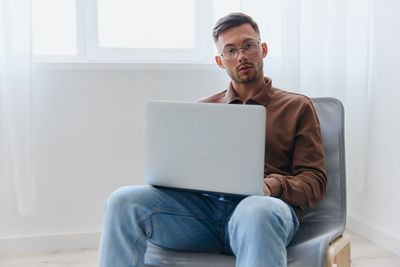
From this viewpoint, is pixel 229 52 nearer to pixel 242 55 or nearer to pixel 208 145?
pixel 242 55

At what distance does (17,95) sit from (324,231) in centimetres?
141

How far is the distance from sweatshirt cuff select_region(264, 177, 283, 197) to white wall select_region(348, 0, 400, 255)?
992mm

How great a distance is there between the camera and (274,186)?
1.16 m

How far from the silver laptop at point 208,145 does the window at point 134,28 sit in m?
1.19

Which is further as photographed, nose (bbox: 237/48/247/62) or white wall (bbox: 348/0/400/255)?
white wall (bbox: 348/0/400/255)

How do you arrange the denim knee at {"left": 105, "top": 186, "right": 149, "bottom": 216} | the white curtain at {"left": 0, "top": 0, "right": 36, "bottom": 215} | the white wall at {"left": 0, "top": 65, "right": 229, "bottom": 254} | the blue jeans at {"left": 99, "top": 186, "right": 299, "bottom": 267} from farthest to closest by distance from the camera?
the white wall at {"left": 0, "top": 65, "right": 229, "bottom": 254}
the white curtain at {"left": 0, "top": 0, "right": 36, "bottom": 215}
the denim knee at {"left": 105, "top": 186, "right": 149, "bottom": 216}
the blue jeans at {"left": 99, "top": 186, "right": 299, "bottom": 267}

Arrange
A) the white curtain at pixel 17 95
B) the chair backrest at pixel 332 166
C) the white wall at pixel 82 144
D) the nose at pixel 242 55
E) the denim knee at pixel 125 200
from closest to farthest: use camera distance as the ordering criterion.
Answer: the denim knee at pixel 125 200 → the chair backrest at pixel 332 166 → the nose at pixel 242 55 → the white curtain at pixel 17 95 → the white wall at pixel 82 144

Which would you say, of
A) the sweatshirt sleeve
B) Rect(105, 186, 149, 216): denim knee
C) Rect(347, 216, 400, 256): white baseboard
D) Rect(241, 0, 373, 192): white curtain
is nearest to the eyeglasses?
the sweatshirt sleeve

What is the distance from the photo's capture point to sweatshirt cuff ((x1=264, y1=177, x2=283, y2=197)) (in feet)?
3.79

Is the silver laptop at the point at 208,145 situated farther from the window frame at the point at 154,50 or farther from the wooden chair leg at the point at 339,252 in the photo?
the window frame at the point at 154,50

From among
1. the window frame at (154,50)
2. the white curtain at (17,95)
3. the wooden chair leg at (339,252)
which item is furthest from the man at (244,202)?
the white curtain at (17,95)

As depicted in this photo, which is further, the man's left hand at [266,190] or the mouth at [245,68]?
Answer: the mouth at [245,68]

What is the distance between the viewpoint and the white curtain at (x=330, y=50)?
6.83 ft

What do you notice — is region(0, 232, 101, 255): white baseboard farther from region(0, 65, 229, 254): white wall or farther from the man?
the man
